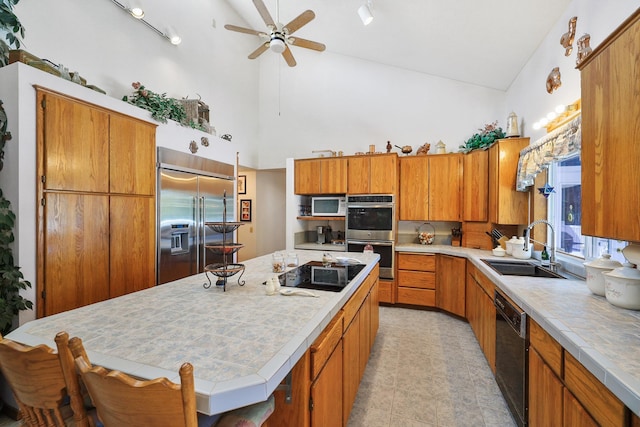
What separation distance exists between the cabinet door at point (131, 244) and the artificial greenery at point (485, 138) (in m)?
4.04

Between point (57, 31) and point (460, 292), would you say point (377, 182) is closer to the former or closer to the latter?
point (460, 292)

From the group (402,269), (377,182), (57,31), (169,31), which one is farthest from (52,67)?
(402,269)

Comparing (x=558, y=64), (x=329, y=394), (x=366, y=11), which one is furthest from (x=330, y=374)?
(x=366, y=11)

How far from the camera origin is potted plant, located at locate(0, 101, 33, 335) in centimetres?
180

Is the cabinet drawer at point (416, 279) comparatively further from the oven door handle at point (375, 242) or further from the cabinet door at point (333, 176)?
the cabinet door at point (333, 176)

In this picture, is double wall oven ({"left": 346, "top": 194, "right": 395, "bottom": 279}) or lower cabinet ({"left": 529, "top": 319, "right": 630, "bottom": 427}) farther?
double wall oven ({"left": 346, "top": 194, "right": 395, "bottom": 279})

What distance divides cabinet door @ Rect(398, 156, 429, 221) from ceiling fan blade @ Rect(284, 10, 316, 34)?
235 cm

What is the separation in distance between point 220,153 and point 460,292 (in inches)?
150

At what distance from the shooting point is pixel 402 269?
3996 mm

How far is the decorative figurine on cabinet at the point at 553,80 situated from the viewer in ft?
8.05

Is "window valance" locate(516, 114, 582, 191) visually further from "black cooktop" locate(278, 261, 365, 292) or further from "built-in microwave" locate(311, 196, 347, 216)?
"built-in microwave" locate(311, 196, 347, 216)

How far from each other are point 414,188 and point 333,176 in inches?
49.2

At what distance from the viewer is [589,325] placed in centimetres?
121

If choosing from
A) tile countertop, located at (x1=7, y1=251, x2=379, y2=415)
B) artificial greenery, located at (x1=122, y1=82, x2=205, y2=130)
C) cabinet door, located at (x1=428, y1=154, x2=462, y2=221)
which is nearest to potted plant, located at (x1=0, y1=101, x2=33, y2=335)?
tile countertop, located at (x1=7, y1=251, x2=379, y2=415)
